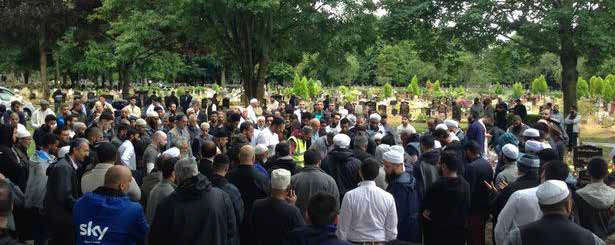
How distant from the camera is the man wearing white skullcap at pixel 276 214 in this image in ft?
19.0

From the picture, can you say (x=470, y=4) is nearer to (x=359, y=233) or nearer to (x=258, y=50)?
(x=258, y=50)

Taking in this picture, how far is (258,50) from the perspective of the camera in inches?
964

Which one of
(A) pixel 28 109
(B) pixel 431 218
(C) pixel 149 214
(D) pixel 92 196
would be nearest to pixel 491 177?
(B) pixel 431 218

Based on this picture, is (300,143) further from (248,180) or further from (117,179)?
(117,179)

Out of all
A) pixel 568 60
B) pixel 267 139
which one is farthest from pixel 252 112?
pixel 568 60

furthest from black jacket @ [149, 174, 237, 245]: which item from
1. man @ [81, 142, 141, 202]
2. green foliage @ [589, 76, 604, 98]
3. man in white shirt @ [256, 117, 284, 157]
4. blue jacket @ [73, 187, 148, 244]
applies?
green foliage @ [589, 76, 604, 98]

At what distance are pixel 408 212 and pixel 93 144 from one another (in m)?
4.70

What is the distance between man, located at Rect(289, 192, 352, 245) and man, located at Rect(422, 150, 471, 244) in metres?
2.43

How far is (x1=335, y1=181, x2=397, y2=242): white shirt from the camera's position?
19.1ft

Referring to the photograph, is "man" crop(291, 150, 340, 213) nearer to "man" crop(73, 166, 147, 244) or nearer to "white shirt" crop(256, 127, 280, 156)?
"man" crop(73, 166, 147, 244)

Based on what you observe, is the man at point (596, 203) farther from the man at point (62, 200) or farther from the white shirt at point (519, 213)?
the man at point (62, 200)

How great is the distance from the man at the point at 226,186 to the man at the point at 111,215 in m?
1.09

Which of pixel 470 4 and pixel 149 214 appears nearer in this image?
pixel 149 214

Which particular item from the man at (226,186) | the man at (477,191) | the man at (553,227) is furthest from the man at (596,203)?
the man at (226,186)
